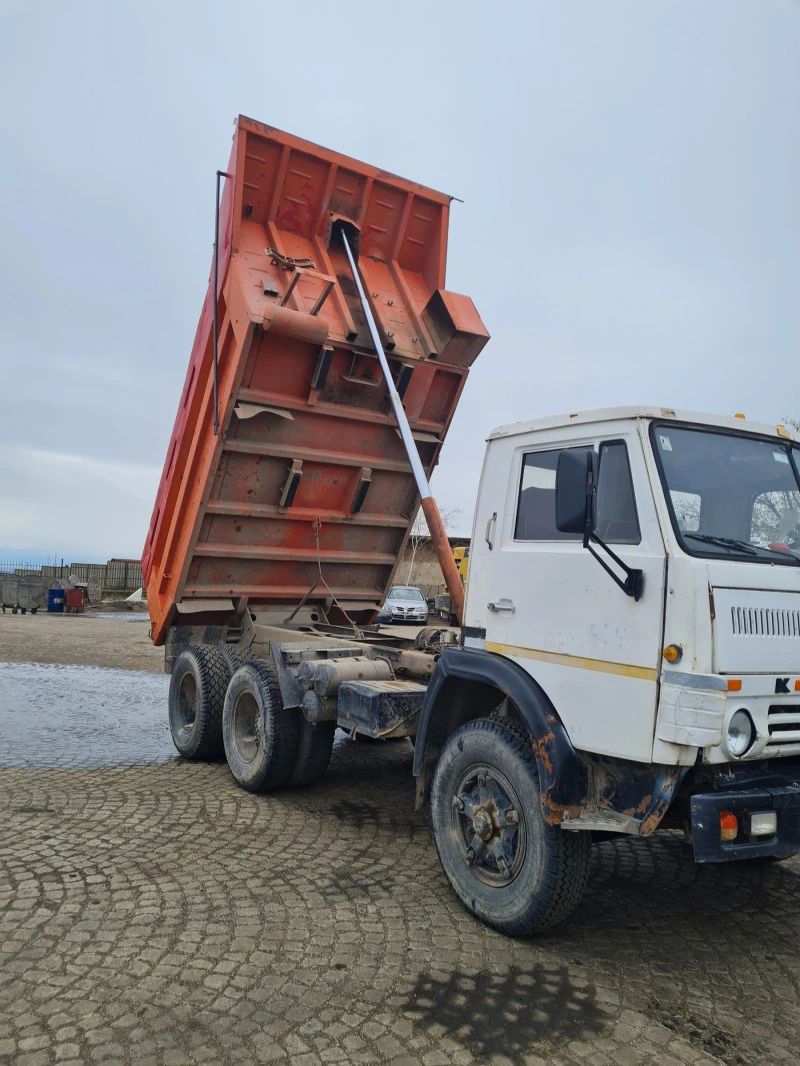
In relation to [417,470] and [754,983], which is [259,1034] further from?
[417,470]

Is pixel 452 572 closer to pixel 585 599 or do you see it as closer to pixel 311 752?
pixel 311 752

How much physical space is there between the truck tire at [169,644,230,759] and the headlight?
4.66 metres

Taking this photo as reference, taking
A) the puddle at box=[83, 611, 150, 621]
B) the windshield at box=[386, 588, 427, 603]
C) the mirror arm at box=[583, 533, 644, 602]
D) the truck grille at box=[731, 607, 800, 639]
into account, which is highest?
the windshield at box=[386, 588, 427, 603]

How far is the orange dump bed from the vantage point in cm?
618

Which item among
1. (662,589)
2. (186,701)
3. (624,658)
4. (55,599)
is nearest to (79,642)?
(55,599)

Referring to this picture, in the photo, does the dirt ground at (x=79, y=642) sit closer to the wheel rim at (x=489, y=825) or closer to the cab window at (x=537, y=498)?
the wheel rim at (x=489, y=825)

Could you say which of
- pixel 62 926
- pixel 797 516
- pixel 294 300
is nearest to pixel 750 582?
pixel 797 516

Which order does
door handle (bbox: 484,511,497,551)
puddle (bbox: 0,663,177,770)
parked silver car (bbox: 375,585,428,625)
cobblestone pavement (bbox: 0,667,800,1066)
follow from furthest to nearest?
parked silver car (bbox: 375,585,428,625) → puddle (bbox: 0,663,177,770) → door handle (bbox: 484,511,497,551) → cobblestone pavement (bbox: 0,667,800,1066)

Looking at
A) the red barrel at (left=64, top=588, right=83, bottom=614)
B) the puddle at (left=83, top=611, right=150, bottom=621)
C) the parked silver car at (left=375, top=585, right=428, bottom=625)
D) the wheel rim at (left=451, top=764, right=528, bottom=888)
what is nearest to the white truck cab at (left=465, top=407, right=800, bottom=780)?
the wheel rim at (left=451, top=764, right=528, bottom=888)

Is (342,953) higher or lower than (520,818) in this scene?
lower

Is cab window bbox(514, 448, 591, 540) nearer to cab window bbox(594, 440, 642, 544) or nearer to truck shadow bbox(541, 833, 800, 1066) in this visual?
cab window bbox(594, 440, 642, 544)

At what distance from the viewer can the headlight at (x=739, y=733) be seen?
3195 mm

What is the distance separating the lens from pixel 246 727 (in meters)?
6.44

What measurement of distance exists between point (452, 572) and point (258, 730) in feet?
6.35
